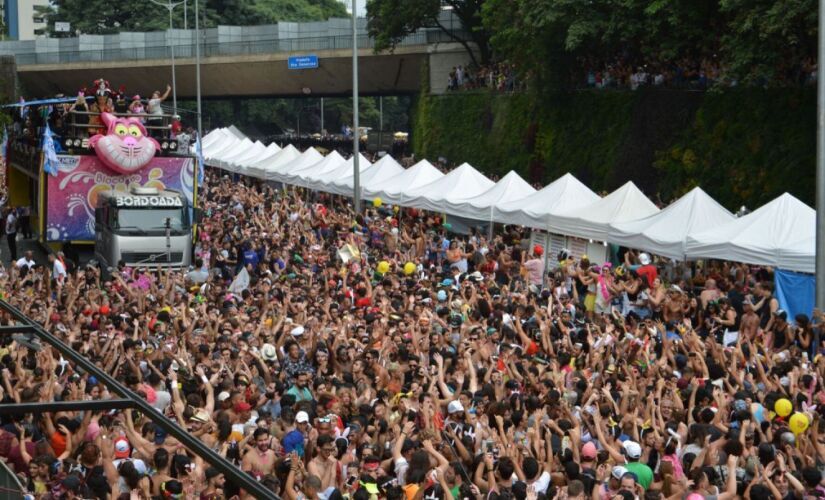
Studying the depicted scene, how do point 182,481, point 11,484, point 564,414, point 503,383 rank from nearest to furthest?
point 11,484, point 182,481, point 564,414, point 503,383

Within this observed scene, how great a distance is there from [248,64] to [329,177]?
36.5 meters

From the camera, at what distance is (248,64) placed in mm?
71875

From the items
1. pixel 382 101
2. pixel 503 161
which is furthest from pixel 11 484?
pixel 382 101

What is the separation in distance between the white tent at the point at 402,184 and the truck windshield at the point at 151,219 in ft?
21.7

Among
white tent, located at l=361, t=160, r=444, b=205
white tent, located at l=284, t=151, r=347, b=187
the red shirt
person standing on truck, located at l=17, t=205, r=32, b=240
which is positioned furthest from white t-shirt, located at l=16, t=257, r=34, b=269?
white tent, located at l=284, t=151, r=347, b=187

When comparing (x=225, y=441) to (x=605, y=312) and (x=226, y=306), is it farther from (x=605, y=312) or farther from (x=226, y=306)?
(x=605, y=312)

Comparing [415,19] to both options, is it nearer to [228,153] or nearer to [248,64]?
[228,153]

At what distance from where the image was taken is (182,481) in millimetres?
9016

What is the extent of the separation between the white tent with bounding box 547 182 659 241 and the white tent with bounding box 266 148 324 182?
57.1ft

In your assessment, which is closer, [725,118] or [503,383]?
[503,383]

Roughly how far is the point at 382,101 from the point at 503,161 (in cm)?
6137

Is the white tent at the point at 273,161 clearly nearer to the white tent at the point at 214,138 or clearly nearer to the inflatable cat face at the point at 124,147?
the white tent at the point at 214,138

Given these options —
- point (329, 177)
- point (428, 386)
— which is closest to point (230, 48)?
point (329, 177)

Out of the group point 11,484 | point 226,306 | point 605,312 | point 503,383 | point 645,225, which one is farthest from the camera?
point 645,225
